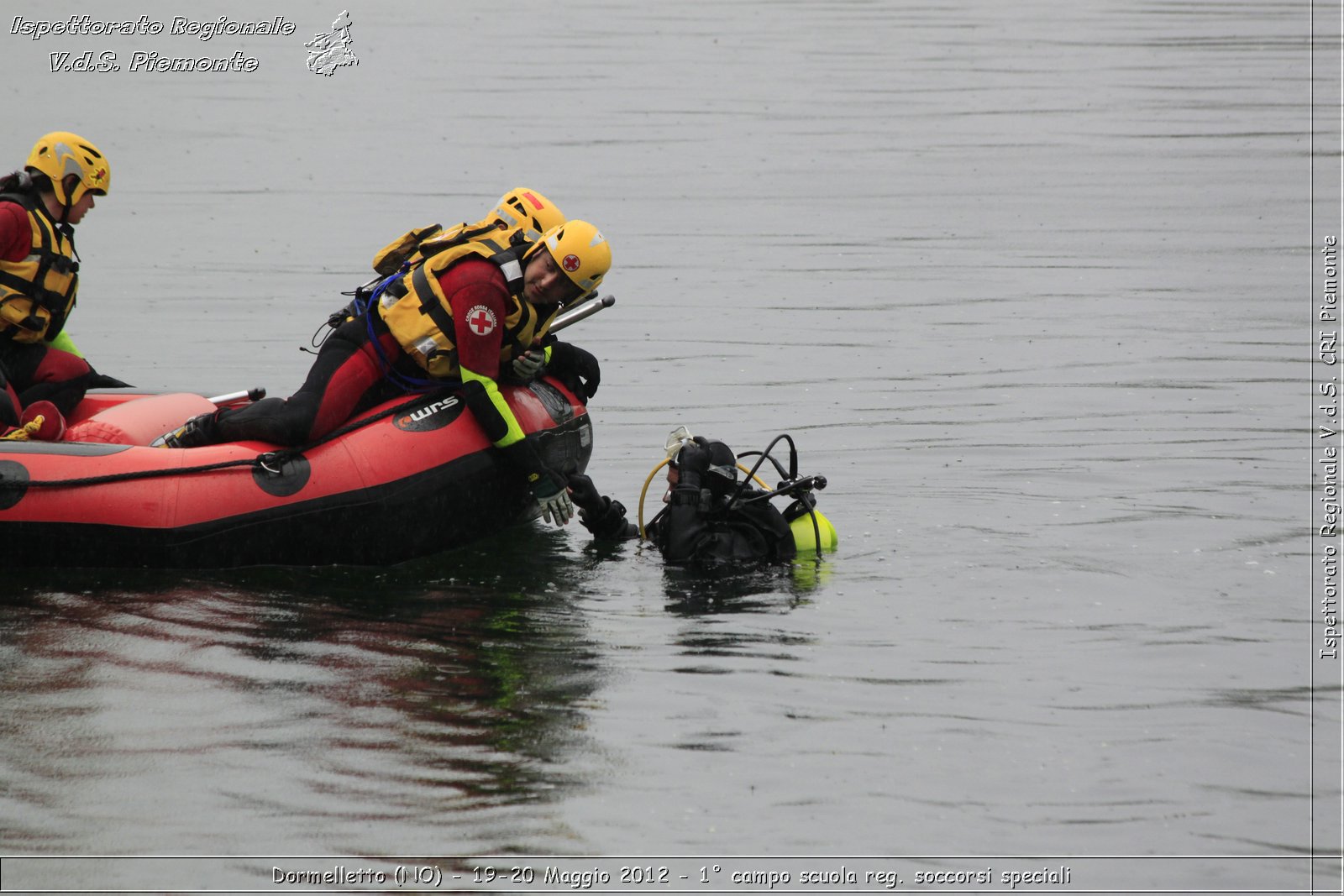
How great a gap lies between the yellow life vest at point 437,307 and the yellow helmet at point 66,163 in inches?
58.2

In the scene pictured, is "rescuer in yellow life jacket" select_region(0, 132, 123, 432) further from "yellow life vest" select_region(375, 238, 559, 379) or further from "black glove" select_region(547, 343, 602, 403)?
"black glove" select_region(547, 343, 602, 403)

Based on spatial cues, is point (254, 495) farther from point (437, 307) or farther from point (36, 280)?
point (36, 280)

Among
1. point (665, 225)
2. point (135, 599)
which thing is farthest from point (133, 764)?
point (665, 225)

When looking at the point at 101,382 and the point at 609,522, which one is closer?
the point at 609,522

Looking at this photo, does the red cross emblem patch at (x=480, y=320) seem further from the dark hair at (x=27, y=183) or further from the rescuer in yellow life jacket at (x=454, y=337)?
the dark hair at (x=27, y=183)

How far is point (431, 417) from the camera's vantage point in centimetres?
724

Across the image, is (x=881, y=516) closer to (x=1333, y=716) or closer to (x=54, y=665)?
(x=1333, y=716)

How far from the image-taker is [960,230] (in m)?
13.9

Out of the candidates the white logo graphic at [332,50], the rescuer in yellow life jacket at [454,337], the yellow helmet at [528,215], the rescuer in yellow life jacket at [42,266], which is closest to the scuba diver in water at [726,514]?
the rescuer in yellow life jacket at [454,337]

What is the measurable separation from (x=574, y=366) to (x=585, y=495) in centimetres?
74

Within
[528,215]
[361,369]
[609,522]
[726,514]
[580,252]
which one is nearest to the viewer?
[580,252]

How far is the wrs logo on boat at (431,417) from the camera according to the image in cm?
720

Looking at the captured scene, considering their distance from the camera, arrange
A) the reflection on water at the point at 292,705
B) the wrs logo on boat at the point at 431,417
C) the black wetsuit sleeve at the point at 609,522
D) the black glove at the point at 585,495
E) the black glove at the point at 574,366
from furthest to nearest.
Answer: the black glove at the point at 574,366, the black wetsuit sleeve at the point at 609,522, the black glove at the point at 585,495, the wrs logo on boat at the point at 431,417, the reflection on water at the point at 292,705

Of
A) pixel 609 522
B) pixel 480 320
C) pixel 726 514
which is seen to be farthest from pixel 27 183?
pixel 726 514
